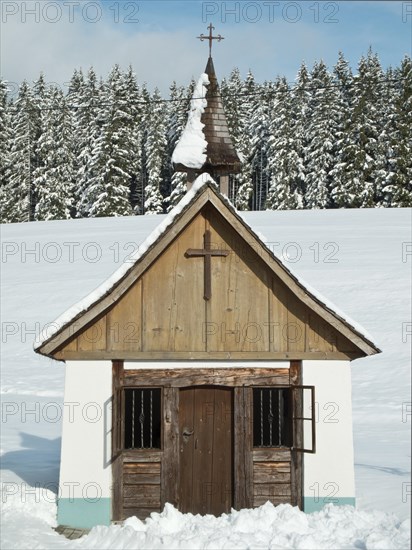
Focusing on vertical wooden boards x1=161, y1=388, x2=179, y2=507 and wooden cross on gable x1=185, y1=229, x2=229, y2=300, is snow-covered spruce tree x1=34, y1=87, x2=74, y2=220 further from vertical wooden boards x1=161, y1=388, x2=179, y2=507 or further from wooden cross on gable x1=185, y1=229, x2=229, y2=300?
vertical wooden boards x1=161, y1=388, x2=179, y2=507

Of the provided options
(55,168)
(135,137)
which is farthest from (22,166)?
(135,137)

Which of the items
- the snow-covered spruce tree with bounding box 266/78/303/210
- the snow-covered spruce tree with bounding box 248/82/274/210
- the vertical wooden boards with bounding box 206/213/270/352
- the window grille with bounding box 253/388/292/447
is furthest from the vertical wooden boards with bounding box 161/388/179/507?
the snow-covered spruce tree with bounding box 248/82/274/210

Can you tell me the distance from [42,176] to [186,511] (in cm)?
5200

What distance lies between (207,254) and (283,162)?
5140cm

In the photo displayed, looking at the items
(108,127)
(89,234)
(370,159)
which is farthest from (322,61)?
(89,234)

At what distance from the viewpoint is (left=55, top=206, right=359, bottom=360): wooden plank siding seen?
1118 centimetres

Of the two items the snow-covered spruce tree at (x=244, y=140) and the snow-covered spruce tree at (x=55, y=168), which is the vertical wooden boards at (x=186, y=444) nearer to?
the snow-covered spruce tree at (x=244, y=140)

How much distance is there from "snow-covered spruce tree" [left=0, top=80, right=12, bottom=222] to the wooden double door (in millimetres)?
50306

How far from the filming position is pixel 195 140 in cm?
1294

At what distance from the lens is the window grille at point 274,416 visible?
11703 millimetres

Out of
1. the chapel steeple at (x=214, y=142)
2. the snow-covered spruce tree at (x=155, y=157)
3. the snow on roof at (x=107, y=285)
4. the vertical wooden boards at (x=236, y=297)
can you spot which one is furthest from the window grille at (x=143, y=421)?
the snow-covered spruce tree at (x=155, y=157)

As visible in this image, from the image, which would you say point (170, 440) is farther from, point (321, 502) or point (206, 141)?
point (206, 141)

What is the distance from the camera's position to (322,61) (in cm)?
6869

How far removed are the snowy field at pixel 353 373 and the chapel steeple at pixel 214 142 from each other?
1937 mm
